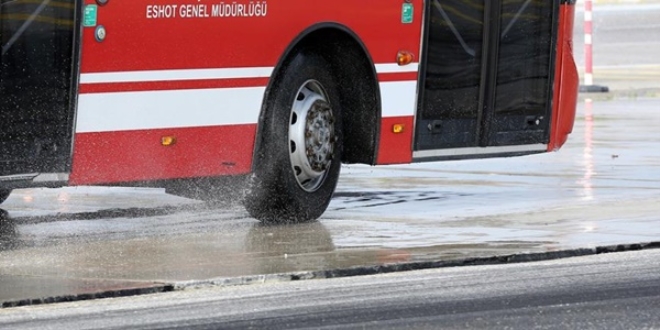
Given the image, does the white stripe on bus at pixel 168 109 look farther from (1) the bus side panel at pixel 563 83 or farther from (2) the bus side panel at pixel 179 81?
(1) the bus side panel at pixel 563 83

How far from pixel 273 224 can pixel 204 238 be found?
0.90 m

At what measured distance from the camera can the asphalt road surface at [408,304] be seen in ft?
26.6

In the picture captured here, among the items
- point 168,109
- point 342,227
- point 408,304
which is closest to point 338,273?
point 408,304

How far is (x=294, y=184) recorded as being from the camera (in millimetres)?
12102

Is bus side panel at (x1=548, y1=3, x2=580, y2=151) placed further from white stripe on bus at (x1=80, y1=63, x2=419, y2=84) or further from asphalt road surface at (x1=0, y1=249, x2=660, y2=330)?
asphalt road surface at (x1=0, y1=249, x2=660, y2=330)

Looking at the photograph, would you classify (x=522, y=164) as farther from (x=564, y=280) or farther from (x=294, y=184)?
(x=564, y=280)

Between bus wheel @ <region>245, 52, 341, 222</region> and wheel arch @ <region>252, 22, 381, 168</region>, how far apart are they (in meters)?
0.09

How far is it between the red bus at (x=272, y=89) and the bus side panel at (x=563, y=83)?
0.02 metres

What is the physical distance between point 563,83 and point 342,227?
284 centimetres

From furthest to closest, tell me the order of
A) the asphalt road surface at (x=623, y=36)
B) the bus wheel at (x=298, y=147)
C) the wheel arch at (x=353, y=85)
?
the asphalt road surface at (x=623, y=36) < the wheel arch at (x=353, y=85) < the bus wheel at (x=298, y=147)

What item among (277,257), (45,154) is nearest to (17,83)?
(45,154)

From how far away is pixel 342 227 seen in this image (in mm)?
11961

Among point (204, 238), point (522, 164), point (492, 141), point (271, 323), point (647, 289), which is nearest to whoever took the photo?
point (271, 323)

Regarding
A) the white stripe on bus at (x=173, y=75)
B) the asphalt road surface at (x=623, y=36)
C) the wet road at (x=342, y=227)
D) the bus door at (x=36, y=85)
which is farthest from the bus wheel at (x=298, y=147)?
the asphalt road surface at (x=623, y=36)
